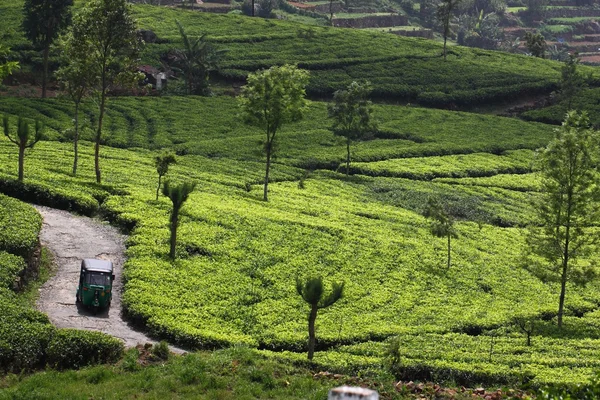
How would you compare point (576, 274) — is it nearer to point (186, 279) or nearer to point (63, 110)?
point (186, 279)

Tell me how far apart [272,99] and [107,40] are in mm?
11186

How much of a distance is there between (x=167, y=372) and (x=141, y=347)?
2611 millimetres

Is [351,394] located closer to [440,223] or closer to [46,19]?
[440,223]

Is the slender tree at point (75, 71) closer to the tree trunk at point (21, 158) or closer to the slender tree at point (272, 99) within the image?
the tree trunk at point (21, 158)

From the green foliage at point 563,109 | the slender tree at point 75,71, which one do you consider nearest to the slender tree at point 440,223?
the slender tree at point 75,71

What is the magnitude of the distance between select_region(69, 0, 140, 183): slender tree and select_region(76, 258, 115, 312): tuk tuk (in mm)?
18110

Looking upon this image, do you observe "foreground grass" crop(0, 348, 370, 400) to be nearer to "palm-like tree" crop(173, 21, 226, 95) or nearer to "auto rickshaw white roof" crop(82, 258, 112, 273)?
"auto rickshaw white roof" crop(82, 258, 112, 273)

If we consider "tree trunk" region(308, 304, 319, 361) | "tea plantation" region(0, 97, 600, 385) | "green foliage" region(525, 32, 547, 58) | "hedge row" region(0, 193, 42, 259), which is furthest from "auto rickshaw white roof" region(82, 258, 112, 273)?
"green foliage" region(525, 32, 547, 58)

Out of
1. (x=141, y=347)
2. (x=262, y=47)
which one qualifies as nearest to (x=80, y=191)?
(x=141, y=347)

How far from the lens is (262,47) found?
111188 mm

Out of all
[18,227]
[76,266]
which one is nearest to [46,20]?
[18,227]

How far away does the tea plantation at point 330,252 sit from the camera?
30.6 m

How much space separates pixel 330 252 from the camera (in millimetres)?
42375

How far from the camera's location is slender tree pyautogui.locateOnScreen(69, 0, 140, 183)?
4669 cm
